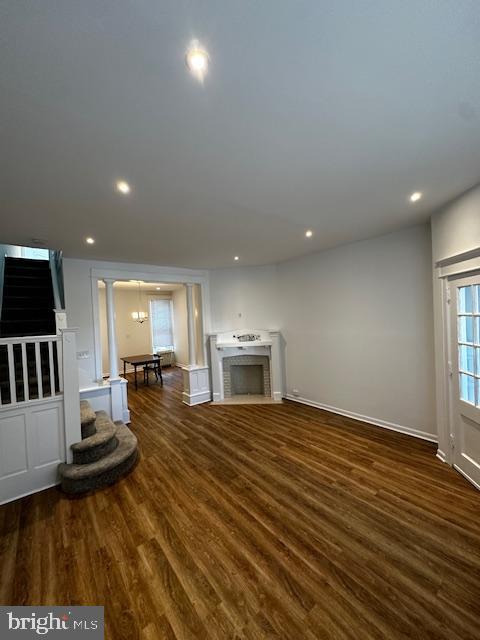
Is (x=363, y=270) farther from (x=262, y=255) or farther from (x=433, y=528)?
(x=433, y=528)

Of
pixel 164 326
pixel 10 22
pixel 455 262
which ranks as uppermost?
pixel 10 22

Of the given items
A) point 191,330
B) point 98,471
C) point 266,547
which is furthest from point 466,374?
point 191,330

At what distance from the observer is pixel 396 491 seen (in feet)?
7.93

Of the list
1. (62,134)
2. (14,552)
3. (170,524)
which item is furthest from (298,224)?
(14,552)

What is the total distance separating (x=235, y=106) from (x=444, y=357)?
3.13 m

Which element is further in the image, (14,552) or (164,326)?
(164,326)

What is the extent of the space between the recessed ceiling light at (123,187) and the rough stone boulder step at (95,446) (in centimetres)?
267

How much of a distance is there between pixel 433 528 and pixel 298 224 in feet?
10.3

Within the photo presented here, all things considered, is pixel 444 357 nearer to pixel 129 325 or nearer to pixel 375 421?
pixel 375 421

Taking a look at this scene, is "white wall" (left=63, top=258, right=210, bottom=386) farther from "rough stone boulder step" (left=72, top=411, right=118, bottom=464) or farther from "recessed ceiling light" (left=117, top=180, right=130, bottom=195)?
"recessed ceiling light" (left=117, top=180, right=130, bottom=195)

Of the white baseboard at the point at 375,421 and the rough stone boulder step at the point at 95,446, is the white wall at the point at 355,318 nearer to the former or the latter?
the white baseboard at the point at 375,421

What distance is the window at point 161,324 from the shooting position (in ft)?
29.5

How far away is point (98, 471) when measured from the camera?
8.71ft

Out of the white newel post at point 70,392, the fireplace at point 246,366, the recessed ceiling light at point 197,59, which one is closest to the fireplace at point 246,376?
the fireplace at point 246,366
